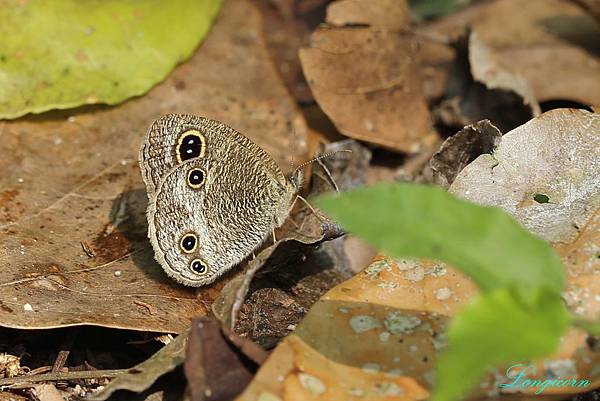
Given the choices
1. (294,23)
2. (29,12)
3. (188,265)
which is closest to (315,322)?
(188,265)

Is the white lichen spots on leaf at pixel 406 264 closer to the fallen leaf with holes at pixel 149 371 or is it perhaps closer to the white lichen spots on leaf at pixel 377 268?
the white lichen spots on leaf at pixel 377 268

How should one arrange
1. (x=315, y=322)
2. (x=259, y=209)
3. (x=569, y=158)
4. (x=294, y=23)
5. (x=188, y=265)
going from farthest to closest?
(x=294, y=23), (x=259, y=209), (x=188, y=265), (x=569, y=158), (x=315, y=322)

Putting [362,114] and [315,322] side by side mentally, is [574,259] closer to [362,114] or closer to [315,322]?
[315,322]

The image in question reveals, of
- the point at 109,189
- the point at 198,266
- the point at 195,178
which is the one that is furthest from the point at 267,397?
the point at 109,189

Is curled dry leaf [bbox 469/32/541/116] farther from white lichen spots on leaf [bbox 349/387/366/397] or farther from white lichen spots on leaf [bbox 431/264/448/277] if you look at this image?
white lichen spots on leaf [bbox 349/387/366/397]

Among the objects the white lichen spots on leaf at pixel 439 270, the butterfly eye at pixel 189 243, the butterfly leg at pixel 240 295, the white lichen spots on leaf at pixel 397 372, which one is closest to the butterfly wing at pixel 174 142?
the butterfly eye at pixel 189 243

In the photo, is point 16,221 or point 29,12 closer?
point 16,221

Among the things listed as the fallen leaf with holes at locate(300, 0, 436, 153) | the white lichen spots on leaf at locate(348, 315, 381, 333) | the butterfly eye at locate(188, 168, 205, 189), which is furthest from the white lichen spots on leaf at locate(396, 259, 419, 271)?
the fallen leaf with holes at locate(300, 0, 436, 153)
